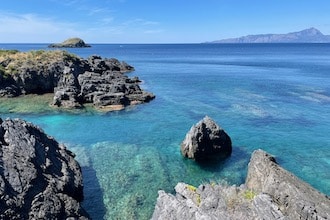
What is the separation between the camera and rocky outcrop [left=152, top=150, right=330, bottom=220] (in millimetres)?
20547

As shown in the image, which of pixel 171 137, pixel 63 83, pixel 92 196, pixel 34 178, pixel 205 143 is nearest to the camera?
pixel 34 178

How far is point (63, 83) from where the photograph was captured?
79875 mm

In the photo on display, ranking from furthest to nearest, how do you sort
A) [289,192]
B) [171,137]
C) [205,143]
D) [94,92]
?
[94,92] < [171,137] < [205,143] < [289,192]

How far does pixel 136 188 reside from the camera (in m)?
34.4

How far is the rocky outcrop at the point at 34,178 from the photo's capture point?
83.4 feet

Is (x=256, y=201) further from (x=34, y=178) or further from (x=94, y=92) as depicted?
(x=94, y=92)

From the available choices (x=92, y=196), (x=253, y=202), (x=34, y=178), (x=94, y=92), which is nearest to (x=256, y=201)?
(x=253, y=202)

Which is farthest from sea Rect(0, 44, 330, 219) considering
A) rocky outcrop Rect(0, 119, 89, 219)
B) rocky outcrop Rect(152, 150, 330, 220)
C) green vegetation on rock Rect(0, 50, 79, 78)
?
green vegetation on rock Rect(0, 50, 79, 78)

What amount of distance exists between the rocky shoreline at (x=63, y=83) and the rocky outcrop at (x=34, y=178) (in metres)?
34.6

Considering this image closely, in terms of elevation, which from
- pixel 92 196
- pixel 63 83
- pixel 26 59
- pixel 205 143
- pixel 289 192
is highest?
pixel 26 59

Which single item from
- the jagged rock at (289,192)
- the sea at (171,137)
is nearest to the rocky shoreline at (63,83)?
the sea at (171,137)

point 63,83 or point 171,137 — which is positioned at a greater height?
point 63,83

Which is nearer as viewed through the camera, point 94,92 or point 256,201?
point 256,201

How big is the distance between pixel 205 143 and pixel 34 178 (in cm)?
2243
